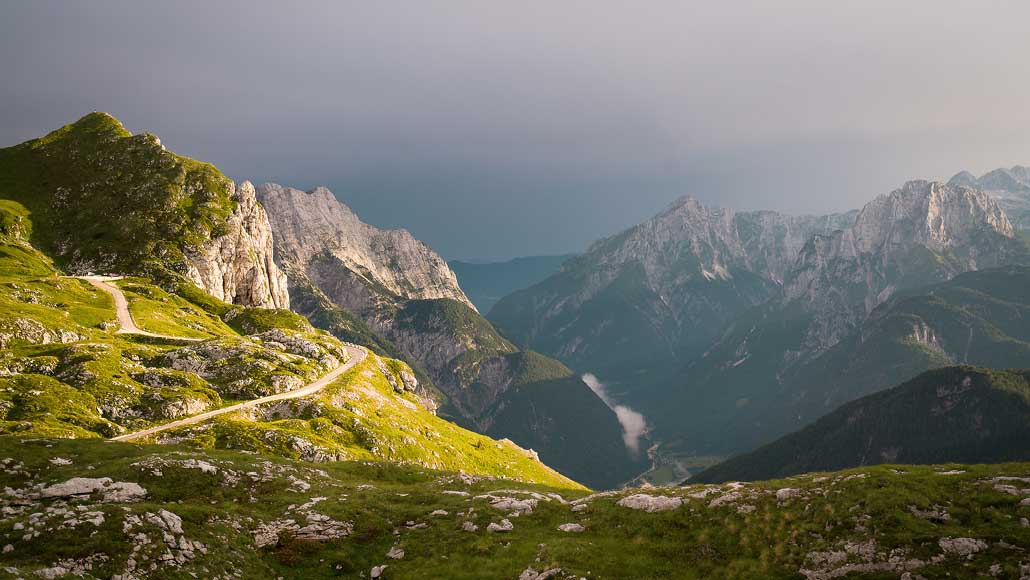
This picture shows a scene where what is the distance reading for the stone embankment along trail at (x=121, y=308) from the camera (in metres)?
116

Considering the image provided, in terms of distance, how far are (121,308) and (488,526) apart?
436 feet

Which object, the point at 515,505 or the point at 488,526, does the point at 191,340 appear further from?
the point at 488,526

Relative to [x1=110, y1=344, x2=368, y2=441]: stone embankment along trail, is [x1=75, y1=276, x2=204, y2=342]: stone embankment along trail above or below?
above

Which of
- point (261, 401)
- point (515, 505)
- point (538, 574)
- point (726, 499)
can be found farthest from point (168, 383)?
point (726, 499)

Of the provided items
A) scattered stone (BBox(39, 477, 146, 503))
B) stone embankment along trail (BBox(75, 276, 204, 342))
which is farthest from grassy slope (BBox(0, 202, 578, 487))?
scattered stone (BBox(39, 477, 146, 503))

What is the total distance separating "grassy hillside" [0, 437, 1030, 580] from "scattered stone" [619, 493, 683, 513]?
6.4 inches

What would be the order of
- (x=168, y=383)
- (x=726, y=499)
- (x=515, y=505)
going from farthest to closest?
(x=168, y=383) → (x=515, y=505) → (x=726, y=499)

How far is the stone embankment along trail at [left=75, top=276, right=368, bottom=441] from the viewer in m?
77.7

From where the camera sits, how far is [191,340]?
389 ft

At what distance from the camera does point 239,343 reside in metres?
119

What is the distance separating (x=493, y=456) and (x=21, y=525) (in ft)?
381

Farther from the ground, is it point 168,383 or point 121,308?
point 121,308

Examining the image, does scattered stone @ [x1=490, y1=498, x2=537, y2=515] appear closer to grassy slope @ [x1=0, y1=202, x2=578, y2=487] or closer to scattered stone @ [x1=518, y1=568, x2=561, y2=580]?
scattered stone @ [x1=518, y1=568, x2=561, y2=580]

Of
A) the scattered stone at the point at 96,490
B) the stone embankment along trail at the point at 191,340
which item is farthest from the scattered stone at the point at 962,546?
the stone embankment along trail at the point at 191,340
